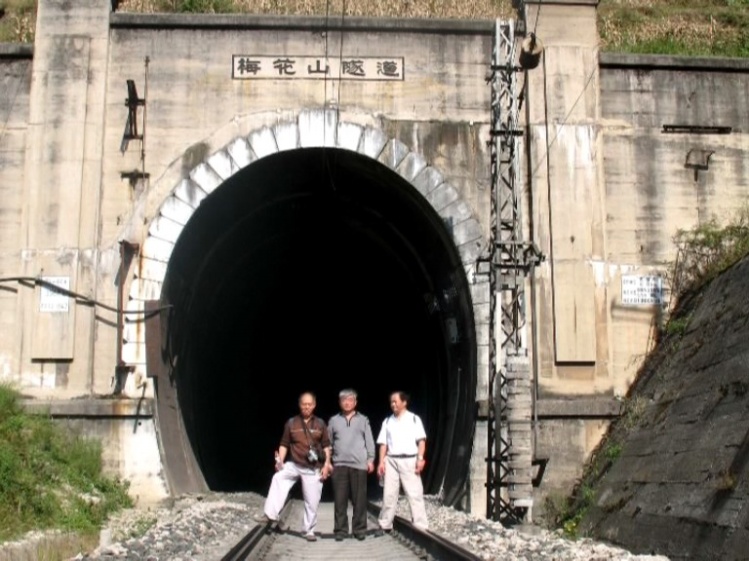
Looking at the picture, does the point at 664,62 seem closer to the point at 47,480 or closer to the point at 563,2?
the point at 563,2

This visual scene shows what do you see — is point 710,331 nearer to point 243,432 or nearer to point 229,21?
point 229,21

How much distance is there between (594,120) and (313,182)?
13.8 feet

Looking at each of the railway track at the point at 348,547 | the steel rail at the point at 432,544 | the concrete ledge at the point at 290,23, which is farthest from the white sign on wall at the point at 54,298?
the steel rail at the point at 432,544

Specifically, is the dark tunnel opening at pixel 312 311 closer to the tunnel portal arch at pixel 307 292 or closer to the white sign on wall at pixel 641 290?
the tunnel portal arch at pixel 307 292

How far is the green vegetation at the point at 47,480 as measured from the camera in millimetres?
10525

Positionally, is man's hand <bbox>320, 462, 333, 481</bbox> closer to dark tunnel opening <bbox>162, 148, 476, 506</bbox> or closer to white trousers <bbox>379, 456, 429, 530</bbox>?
white trousers <bbox>379, 456, 429, 530</bbox>

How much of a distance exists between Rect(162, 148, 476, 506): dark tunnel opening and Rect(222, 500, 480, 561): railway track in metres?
3.33

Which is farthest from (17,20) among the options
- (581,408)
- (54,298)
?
(581,408)

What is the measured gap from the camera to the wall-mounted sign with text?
45.3 ft

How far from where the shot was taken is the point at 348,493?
9.62 meters

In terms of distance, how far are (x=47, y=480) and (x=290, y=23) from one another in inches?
262

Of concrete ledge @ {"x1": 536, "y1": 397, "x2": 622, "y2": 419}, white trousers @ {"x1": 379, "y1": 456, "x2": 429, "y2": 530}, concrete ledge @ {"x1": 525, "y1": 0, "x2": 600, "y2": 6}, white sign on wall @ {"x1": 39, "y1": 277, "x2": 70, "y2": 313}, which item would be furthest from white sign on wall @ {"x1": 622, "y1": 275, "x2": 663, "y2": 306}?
white sign on wall @ {"x1": 39, "y1": 277, "x2": 70, "y2": 313}

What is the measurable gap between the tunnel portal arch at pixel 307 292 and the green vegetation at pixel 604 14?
375 centimetres

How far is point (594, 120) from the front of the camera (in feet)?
45.4
